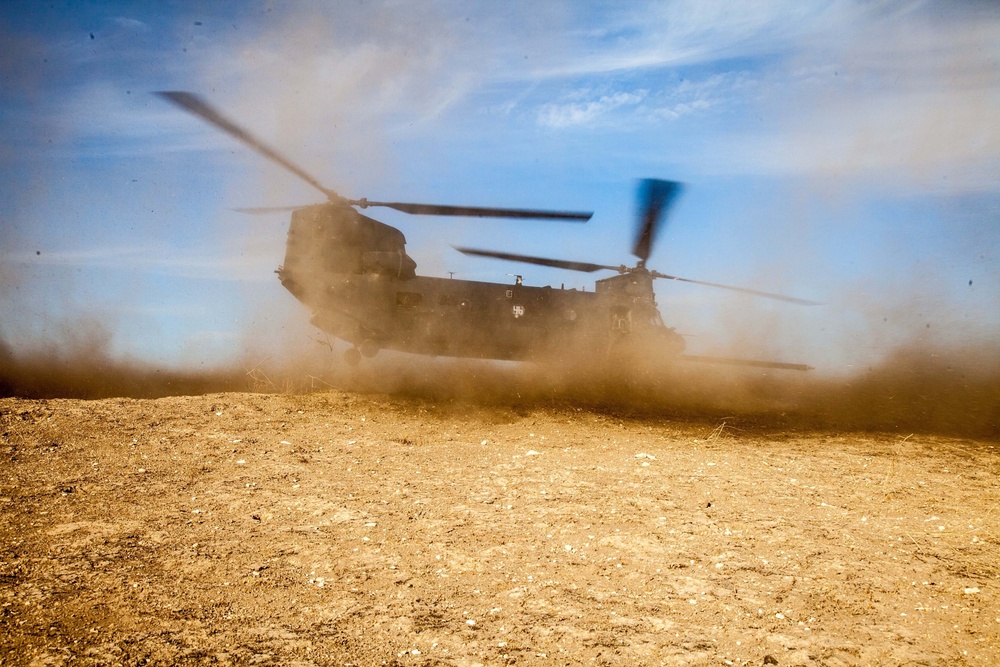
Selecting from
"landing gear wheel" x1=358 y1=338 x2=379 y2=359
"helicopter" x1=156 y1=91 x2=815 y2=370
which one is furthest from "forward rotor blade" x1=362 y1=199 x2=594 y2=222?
"landing gear wheel" x1=358 y1=338 x2=379 y2=359

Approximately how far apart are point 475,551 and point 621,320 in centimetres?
1065

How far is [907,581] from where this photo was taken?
12.2 feet

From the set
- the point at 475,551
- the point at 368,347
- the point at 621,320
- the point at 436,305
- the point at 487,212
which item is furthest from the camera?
the point at 621,320

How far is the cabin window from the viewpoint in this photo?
12.2 metres

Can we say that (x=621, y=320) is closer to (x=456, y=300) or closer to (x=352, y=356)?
(x=456, y=300)

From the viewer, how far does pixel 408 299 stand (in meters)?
12.3

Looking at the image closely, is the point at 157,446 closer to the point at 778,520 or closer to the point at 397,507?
the point at 397,507

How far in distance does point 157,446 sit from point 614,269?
10357 mm

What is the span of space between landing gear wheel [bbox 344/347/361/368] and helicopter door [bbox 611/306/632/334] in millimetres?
6476

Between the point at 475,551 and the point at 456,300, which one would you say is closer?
the point at 475,551

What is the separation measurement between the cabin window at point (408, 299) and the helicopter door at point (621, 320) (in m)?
5.08

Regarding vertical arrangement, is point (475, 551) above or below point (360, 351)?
below

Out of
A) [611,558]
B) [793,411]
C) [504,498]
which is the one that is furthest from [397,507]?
[793,411]

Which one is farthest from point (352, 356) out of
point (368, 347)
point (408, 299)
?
point (408, 299)
